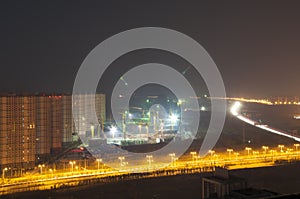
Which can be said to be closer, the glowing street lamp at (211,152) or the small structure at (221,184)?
the small structure at (221,184)

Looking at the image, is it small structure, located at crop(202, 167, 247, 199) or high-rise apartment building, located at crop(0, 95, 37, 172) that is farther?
high-rise apartment building, located at crop(0, 95, 37, 172)

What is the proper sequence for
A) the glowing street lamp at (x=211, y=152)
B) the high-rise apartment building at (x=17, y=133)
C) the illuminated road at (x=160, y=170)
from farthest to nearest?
the glowing street lamp at (x=211, y=152)
the high-rise apartment building at (x=17, y=133)
the illuminated road at (x=160, y=170)

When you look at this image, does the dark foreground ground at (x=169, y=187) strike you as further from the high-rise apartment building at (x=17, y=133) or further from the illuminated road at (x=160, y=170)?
the high-rise apartment building at (x=17, y=133)

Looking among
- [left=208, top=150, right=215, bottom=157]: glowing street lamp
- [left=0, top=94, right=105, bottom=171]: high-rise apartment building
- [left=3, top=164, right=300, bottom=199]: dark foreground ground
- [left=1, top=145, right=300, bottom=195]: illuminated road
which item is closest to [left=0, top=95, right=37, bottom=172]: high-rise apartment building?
[left=0, top=94, right=105, bottom=171]: high-rise apartment building

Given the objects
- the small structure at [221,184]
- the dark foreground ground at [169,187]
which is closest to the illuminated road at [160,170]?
the dark foreground ground at [169,187]

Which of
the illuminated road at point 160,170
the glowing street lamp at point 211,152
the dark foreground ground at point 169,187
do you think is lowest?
the dark foreground ground at point 169,187

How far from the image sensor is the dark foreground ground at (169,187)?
5715 mm

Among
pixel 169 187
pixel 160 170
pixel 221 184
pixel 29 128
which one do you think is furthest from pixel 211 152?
pixel 221 184

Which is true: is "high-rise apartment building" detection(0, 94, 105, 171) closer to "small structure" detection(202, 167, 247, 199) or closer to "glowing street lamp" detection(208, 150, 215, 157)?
"glowing street lamp" detection(208, 150, 215, 157)

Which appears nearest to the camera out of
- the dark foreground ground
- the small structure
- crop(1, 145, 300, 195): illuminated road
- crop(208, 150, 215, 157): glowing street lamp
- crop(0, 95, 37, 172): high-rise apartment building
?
the small structure

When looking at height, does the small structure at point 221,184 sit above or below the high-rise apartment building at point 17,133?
below

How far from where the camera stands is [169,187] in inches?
245

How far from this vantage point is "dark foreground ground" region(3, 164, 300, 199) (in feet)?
18.7

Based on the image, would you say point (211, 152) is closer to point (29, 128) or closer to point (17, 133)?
point (29, 128)
